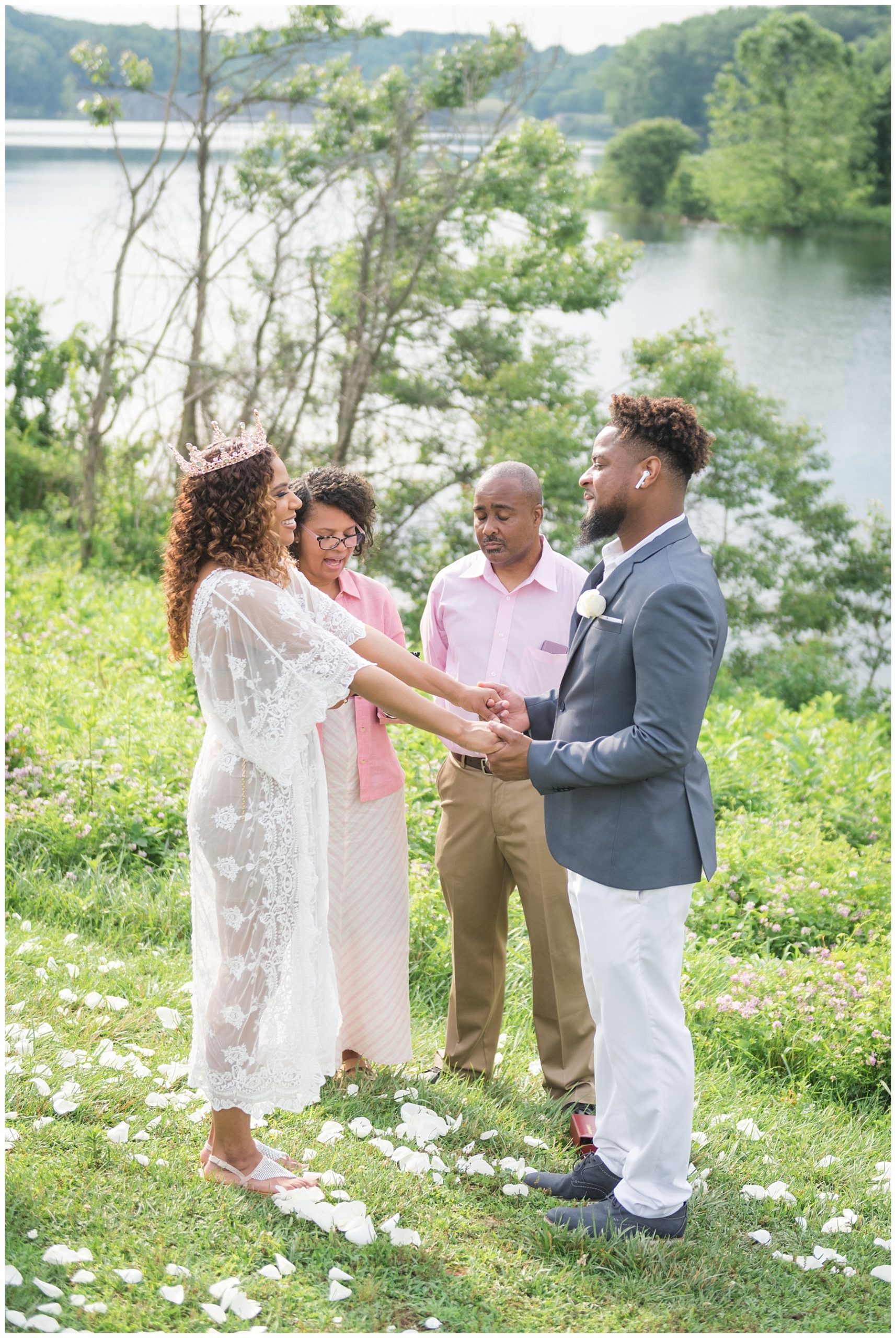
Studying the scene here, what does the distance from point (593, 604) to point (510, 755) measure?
61 cm

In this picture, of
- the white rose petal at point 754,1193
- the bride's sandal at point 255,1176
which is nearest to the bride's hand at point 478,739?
the bride's sandal at point 255,1176

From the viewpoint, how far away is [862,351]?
22578mm

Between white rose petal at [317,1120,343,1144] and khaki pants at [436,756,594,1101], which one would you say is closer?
white rose petal at [317,1120,343,1144]

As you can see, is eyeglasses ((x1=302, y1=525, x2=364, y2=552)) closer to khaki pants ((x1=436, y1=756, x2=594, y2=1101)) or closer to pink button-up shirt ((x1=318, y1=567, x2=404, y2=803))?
pink button-up shirt ((x1=318, y1=567, x2=404, y2=803))

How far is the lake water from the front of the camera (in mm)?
14422

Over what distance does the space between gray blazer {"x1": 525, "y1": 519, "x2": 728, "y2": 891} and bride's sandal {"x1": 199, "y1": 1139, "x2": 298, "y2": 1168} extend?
48.2 inches

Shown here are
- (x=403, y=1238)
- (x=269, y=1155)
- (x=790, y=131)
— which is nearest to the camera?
(x=403, y=1238)

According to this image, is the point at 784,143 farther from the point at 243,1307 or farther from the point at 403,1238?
the point at 243,1307

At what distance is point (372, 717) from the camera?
4.20m

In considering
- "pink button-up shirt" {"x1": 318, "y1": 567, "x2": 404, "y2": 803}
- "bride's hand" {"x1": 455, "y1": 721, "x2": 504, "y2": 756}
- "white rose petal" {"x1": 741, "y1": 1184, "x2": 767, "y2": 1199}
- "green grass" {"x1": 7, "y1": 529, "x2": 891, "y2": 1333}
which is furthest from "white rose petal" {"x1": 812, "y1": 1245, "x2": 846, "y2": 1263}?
"pink button-up shirt" {"x1": 318, "y1": 567, "x2": 404, "y2": 803}

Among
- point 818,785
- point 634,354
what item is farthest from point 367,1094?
point 634,354

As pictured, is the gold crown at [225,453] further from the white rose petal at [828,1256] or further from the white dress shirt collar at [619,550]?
the white rose petal at [828,1256]

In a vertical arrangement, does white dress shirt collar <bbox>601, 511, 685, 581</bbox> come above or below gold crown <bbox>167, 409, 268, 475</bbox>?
below

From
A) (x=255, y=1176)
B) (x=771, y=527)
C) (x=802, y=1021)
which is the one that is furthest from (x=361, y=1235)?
(x=771, y=527)
